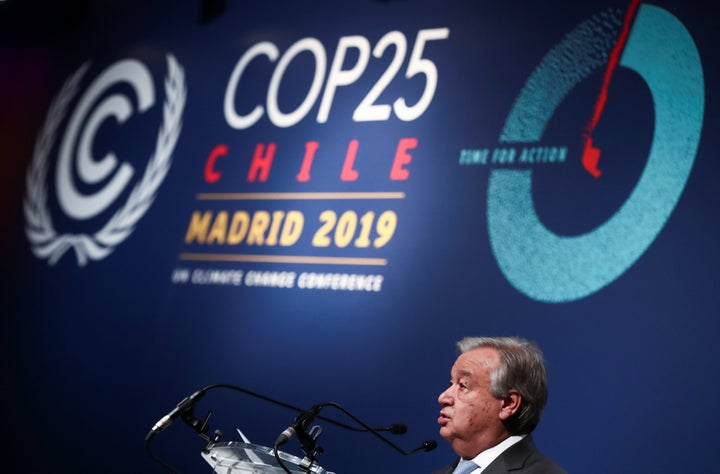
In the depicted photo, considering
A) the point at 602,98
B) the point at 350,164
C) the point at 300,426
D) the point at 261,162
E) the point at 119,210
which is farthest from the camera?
the point at 119,210

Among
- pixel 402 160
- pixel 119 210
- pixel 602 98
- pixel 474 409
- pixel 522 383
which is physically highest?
pixel 602 98

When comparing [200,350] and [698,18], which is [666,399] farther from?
[200,350]

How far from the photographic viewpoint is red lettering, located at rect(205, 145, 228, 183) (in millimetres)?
5312

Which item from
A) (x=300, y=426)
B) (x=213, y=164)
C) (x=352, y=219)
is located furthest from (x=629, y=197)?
(x=213, y=164)

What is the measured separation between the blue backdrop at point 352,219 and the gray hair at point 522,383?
87 cm

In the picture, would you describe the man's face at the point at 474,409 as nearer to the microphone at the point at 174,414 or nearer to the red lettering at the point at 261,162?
the microphone at the point at 174,414

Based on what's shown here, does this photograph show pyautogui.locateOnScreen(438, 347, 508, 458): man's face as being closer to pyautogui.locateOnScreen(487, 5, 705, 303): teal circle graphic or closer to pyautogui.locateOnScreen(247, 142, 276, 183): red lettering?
pyautogui.locateOnScreen(487, 5, 705, 303): teal circle graphic

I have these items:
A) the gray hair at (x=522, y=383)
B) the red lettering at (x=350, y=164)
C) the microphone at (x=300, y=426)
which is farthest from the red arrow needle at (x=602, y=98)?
the microphone at (x=300, y=426)

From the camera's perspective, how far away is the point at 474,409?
299 centimetres

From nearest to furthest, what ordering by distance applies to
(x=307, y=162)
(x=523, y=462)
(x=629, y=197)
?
(x=523, y=462) → (x=629, y=197) → (x=307, y=162)

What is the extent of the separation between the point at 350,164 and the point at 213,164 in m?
0.89

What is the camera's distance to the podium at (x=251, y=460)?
2553 mm

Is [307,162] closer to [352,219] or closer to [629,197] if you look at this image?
[352,219]

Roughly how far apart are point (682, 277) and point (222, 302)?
7.46 ft
